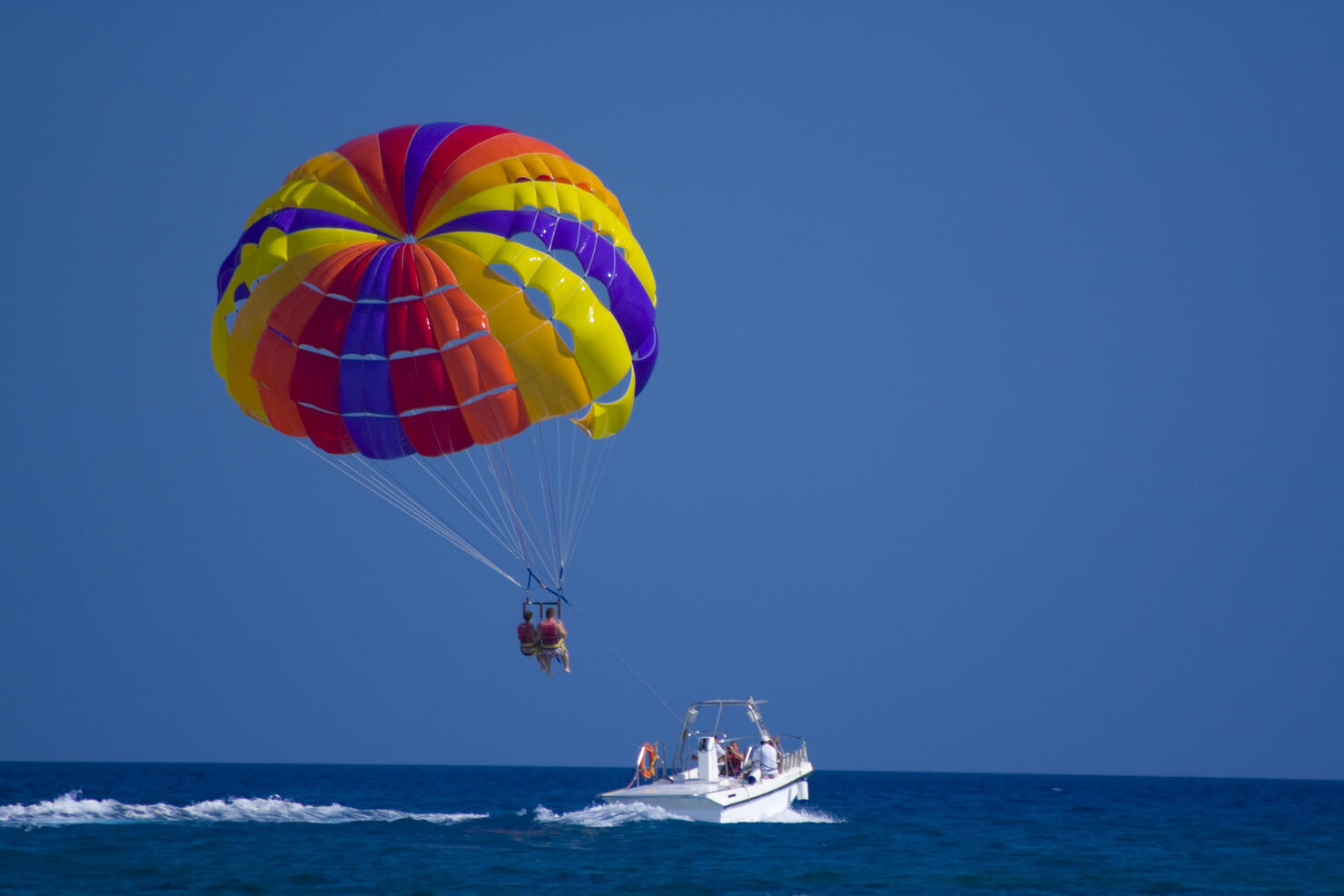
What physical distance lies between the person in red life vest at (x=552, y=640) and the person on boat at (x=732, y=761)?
6.21 metres

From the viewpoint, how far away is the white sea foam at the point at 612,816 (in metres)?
19.4

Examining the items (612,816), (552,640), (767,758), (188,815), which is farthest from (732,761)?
(188,815)

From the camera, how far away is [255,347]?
621 inches

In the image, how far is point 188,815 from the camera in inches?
896

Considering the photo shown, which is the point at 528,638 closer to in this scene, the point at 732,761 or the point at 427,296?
the point at 427,296

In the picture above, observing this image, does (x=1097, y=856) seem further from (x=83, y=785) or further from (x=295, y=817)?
(x=83, y=785)

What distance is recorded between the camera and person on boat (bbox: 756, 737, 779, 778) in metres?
21.1

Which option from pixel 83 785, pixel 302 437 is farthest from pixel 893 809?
pixel 83 785

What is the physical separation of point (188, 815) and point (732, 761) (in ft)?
30.4

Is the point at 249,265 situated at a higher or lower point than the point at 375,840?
higher

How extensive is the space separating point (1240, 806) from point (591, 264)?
34439mm

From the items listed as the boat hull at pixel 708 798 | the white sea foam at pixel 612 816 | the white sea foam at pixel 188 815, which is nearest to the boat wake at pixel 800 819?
the boat hull at pixel 708 798

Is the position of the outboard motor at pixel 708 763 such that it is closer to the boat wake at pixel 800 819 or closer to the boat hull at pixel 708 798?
the boat hull at pixel 708 798

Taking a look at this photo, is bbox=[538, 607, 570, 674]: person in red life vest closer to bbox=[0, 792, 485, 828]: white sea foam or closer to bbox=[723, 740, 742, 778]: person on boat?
bbox=[723, 740, 742, 778]: person on boat
